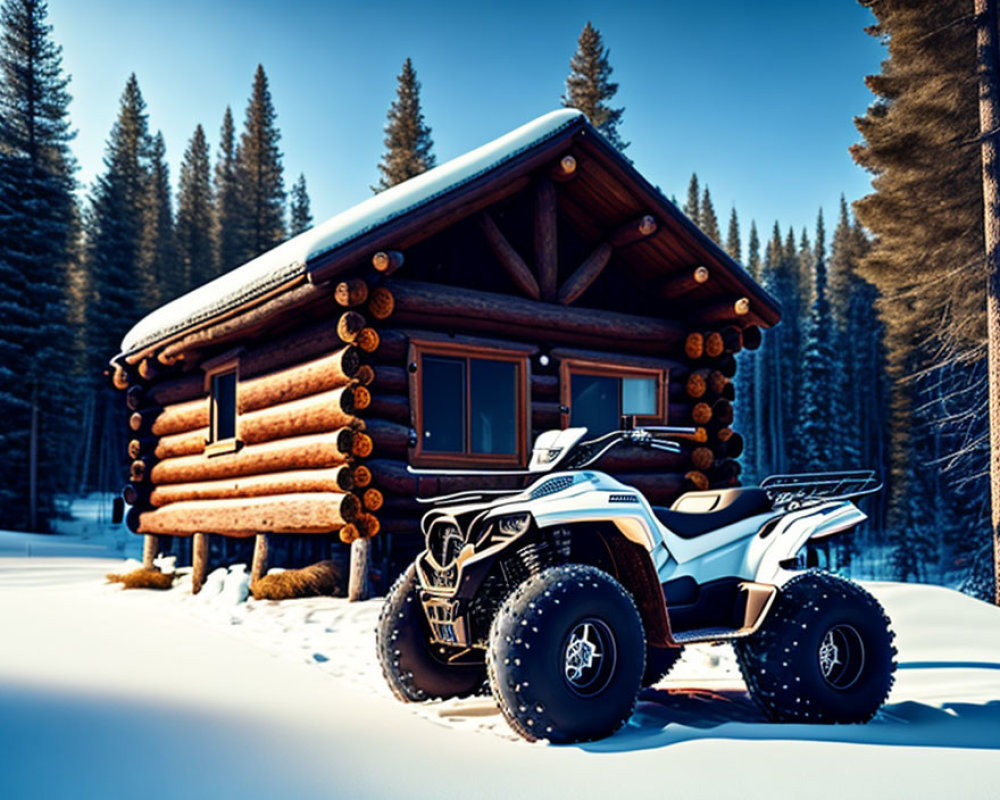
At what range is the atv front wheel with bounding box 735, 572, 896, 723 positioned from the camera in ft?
16.0

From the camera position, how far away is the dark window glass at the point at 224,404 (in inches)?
547

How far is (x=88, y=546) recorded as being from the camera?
23922 mm

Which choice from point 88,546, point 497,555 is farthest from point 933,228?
point 88,546

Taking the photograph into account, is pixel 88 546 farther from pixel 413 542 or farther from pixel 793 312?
pixel 793 312

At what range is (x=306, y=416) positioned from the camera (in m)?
11.2

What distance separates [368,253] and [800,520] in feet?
20.2

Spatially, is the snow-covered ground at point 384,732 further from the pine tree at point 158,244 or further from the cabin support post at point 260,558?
the pine tree at point 158,244

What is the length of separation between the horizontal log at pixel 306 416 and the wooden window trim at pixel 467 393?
87cm

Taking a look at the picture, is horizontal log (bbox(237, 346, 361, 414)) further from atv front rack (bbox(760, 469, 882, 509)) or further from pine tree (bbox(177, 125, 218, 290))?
pine tree (bbox(177, 125, 218, 290))

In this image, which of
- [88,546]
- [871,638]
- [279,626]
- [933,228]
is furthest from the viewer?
[88,546]

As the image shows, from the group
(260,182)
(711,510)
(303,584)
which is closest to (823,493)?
(711,510)

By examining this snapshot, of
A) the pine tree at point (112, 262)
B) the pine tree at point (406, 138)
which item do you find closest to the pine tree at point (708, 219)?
the pine tree at point (406, 138)

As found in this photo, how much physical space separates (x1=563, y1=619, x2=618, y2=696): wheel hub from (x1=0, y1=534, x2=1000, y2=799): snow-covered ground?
288mm

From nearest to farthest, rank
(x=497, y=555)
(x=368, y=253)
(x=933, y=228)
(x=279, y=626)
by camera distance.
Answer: (x=497, y=555), (x=279, y=626), (x=368, y=253), (x=933, y=228)
